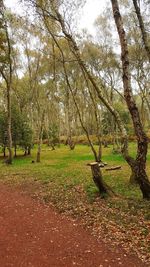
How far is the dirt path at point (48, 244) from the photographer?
6766 mm

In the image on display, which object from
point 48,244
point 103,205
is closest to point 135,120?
point 103,205

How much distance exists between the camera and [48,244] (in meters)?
7.86

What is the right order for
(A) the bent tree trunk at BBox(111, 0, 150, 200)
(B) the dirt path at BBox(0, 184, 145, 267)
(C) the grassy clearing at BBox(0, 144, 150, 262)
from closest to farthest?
(B) the dirt path at BBox(0, 184, 145, 267)
(C) the grassy clearing at BBox(0, 144, 150, 262)
(A) the bent tree trunk at BBox(111, 0, 150, 200)

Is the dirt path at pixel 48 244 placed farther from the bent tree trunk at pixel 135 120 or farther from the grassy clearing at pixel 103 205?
the bent tree trunk at pixel 135 120

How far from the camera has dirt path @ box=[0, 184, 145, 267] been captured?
6766 millimetres

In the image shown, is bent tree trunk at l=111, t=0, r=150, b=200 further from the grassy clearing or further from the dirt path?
the dirt path

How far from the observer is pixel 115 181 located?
16.0 meters

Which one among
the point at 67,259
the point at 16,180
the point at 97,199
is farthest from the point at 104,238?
the point at 16,180

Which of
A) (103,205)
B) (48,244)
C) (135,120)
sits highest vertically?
(135,120)

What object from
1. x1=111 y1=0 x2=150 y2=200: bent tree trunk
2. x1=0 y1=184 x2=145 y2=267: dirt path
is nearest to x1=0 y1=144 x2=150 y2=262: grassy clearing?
x1=0 y1=184 x2=145 y2=267: dirt path

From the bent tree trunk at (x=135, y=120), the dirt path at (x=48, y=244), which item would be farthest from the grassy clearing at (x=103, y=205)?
the bent tree trunk at (x=135, y=120)

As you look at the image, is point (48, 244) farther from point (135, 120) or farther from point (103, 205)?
point (135, 120)

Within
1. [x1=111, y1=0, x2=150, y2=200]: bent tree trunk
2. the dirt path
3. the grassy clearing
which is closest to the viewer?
the dirt path

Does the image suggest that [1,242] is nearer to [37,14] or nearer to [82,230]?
[82,230]
